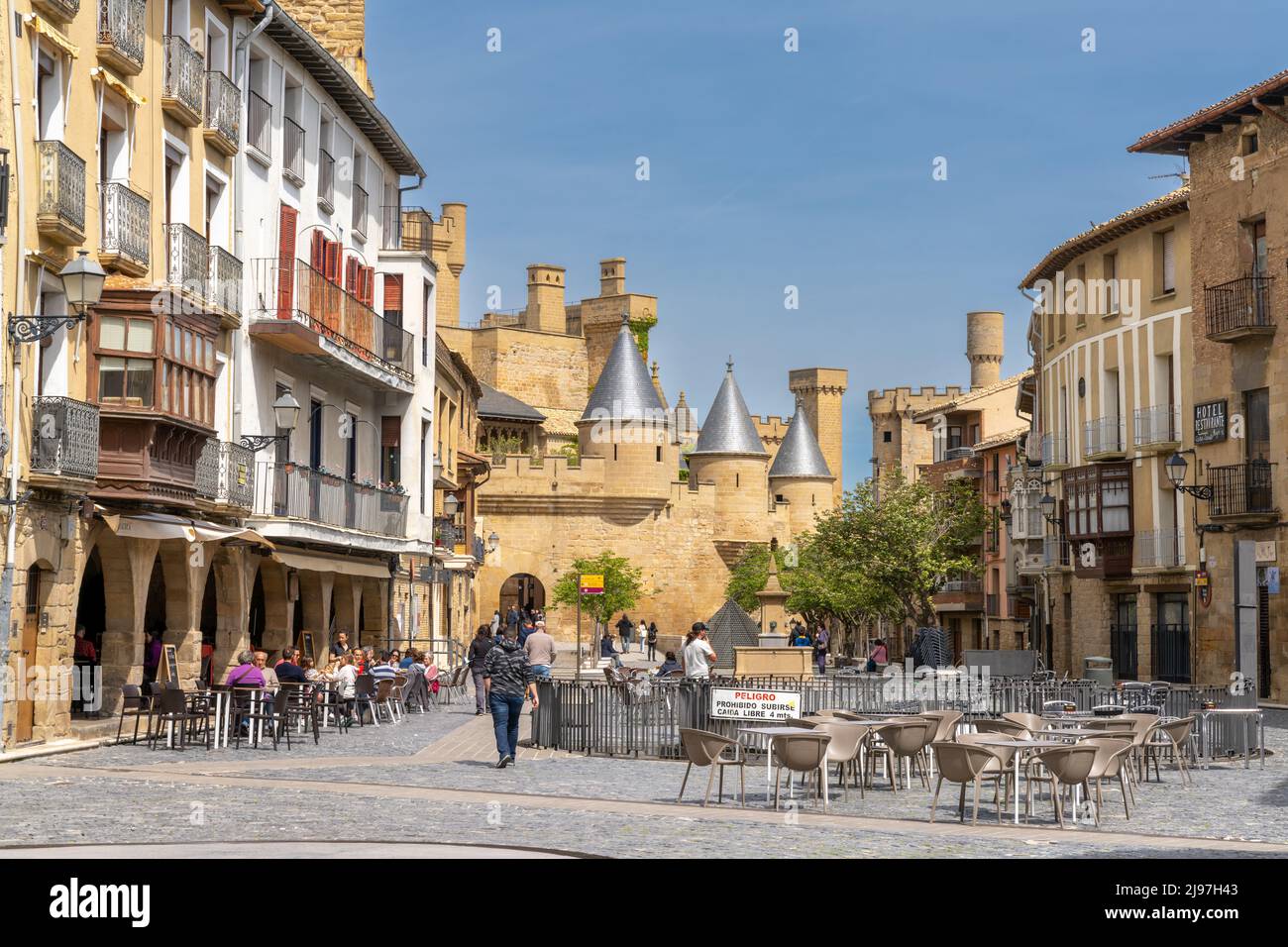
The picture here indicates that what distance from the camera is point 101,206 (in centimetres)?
2283

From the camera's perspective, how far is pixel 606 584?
7131 cm

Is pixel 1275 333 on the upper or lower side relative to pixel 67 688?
upper

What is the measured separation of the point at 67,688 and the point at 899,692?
35.7 ft

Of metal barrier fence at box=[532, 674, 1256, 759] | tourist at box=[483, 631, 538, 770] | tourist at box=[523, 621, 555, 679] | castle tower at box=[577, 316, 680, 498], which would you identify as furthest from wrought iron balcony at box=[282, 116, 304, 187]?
castle tower at box=[577, 316, 680, 498]

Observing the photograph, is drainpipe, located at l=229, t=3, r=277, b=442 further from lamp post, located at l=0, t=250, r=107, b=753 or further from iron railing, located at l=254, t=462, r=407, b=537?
lamp post, located at l=0, t=250, r=107, b=753

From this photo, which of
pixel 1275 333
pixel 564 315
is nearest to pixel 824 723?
pixel 1275 333

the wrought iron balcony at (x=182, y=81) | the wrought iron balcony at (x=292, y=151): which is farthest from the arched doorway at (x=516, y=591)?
the wrought iron balcony at (x=182, y=81)

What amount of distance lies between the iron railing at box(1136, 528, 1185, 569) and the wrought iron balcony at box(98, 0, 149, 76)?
2620 cm

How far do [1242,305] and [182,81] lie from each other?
72.4 feet

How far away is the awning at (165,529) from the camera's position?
2266 centimetres

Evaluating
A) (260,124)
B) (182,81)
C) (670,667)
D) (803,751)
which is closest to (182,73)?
(182,81)

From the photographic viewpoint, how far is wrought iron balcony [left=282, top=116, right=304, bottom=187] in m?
30.4
